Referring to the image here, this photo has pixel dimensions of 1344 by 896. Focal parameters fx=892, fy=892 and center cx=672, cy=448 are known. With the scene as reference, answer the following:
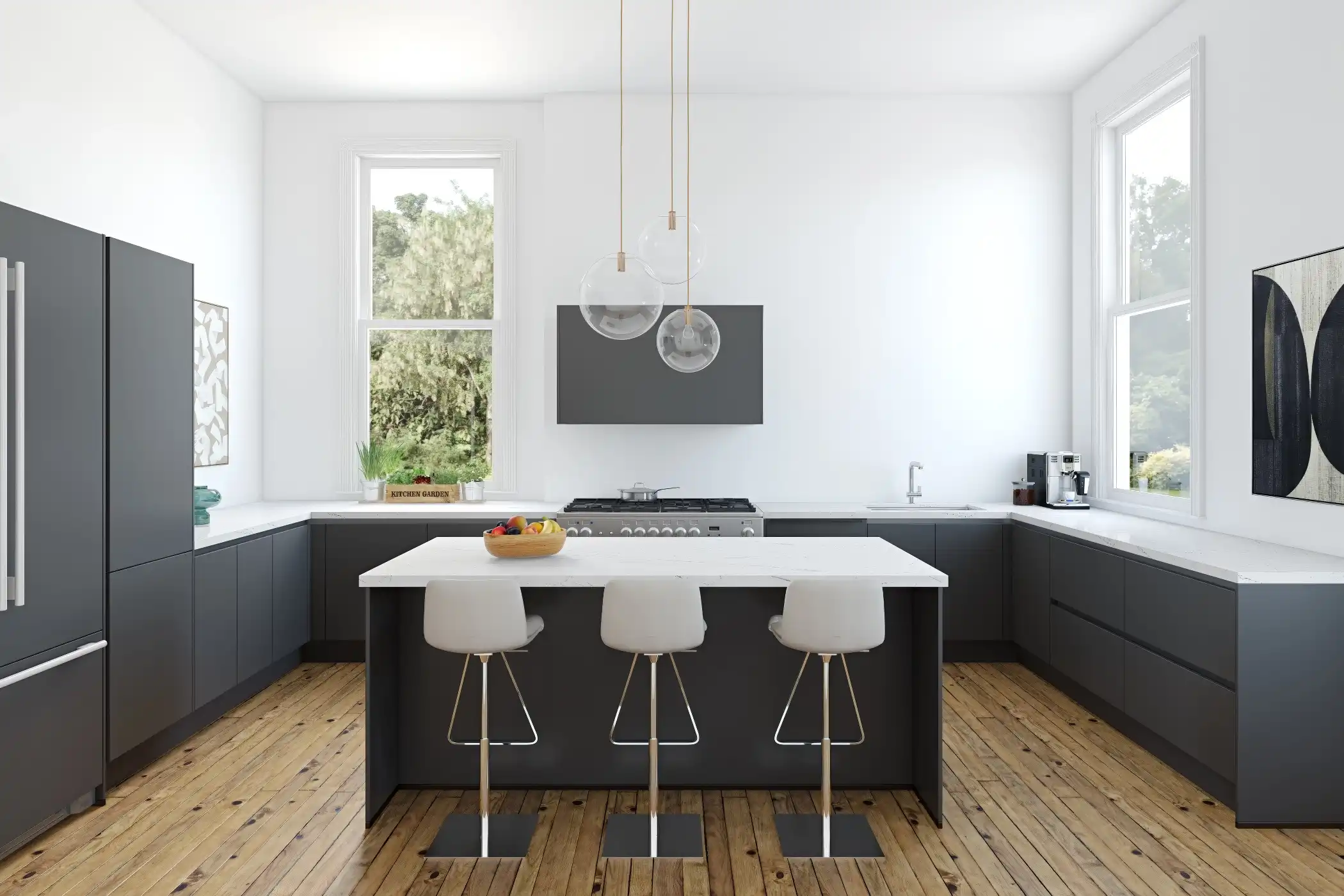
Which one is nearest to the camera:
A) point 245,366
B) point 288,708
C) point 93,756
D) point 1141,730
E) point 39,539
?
point 39,539

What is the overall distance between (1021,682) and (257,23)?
5.32 meters

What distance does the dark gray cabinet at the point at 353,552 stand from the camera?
5.09 meters

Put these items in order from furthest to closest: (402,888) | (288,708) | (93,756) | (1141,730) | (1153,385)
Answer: (1153,385), (288,708), (1141,730), (93,756), (402,888)

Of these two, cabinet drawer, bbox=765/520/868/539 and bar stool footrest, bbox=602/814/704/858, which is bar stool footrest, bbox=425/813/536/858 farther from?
cabinet drawer, bbox=765/520/868/539

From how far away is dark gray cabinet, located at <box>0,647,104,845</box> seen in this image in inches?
109

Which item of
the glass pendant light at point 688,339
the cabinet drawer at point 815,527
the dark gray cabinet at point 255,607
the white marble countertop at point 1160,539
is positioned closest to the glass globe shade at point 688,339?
the glass pendant light at point 688,339

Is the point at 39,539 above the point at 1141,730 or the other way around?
above

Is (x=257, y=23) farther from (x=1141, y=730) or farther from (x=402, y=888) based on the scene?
(x=1141, y=730)

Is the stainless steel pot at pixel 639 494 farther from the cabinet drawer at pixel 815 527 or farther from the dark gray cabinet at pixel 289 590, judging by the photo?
the dark gray cabinet at pixel 289 590

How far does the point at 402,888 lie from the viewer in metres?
2.67

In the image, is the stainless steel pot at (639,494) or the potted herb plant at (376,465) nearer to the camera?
the stainless steel pot at (639,494)

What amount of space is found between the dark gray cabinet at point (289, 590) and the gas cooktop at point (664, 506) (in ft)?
4.87

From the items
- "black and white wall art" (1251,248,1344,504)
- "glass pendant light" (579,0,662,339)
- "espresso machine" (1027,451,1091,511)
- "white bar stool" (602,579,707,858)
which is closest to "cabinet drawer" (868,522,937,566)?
"espresso machine" (1027,451,1091,511)

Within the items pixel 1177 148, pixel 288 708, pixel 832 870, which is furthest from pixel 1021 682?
pixel 288 708
